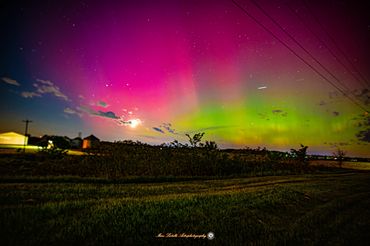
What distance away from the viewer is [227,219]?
7094mm

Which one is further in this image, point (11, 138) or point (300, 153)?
point (11, 138)

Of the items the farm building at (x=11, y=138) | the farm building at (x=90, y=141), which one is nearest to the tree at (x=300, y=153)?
the farm building at (x=90, y=141)

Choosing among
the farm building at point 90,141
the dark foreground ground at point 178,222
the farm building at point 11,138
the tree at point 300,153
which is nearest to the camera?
the dark foreground ground at point 178,222

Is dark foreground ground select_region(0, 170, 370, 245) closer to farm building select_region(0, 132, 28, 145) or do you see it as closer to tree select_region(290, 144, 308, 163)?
tree select_region(290, 144, 308, 163)

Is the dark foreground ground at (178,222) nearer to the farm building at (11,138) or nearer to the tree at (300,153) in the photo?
the tree at (300,153)

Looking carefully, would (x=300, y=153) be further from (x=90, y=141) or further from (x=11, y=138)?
(x=11, y=138)

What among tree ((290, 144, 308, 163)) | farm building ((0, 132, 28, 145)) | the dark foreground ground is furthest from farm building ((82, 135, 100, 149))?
the dark foreground ground

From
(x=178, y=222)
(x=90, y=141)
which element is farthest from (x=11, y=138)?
(x=178, y=222)

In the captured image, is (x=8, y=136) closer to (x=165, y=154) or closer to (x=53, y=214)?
(x=165, y=154)

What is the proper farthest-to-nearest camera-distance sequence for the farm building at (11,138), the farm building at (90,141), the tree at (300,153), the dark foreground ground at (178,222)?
the farm building at (90,141) → the farm building at (11,138) → the tree at (300,153) → the dark foreground ground at (178,222)

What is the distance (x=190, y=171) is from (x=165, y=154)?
6641mm

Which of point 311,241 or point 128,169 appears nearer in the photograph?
point 311,241

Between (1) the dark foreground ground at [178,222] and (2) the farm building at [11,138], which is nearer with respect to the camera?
(1) the dark foreground ground at [178,222]

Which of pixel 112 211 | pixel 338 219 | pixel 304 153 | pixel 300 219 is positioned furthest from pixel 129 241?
pixel 304 153
